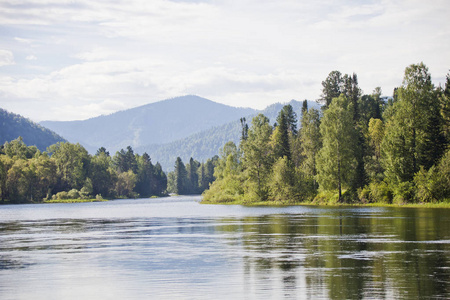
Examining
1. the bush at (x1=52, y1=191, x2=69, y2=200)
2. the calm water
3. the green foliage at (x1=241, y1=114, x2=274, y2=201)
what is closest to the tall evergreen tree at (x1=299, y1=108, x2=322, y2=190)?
the green foliage at (x1=241, y1=114, x2=274, y2=201)

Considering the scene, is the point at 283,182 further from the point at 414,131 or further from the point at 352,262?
the point at 352,262

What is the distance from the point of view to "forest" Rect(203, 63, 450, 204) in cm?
9281

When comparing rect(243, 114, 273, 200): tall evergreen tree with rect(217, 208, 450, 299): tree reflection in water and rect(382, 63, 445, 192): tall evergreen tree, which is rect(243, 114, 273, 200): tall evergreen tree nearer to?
rect(382, 63, 445, 192): tall evergreen tree

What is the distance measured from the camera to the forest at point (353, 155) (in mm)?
92812

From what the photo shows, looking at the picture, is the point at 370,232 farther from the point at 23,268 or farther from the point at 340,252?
the point at 23,268

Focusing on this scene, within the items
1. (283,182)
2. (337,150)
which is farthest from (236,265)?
(283,182)

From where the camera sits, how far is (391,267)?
26.9 meters

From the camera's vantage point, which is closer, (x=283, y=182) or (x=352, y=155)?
(x=352, y=155)

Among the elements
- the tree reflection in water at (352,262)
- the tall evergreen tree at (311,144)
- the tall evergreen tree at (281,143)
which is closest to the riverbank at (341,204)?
the tall evergreen tree at (311,144)

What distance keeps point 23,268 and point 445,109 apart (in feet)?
270

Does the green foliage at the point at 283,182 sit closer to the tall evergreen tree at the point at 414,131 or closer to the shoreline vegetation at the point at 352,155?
the shoreline vegetation at the point at 352,155

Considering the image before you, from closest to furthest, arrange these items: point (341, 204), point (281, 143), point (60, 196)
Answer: point (341, 204), point (281, 143), point (60, 196)

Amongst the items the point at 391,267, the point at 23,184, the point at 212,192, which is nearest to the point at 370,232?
the point at 391,267

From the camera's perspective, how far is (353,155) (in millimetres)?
114875
